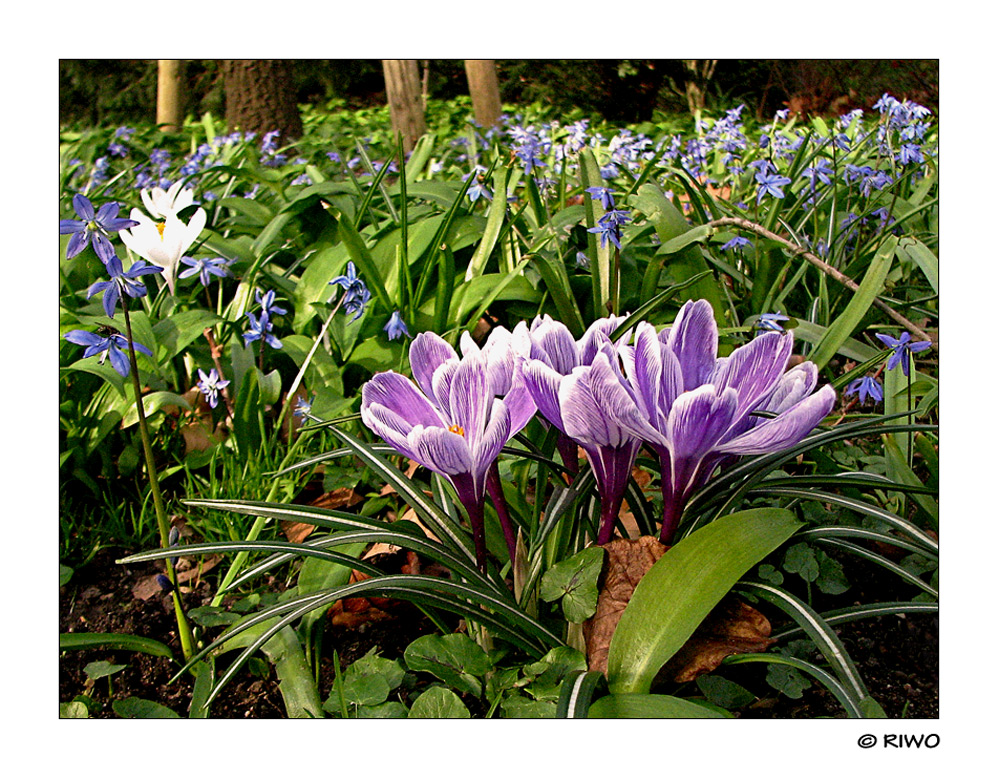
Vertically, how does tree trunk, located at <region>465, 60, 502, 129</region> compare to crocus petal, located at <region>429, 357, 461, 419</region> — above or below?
above

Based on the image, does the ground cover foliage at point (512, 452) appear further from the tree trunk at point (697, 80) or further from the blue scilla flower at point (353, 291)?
the tree trunk at point (697, 80)

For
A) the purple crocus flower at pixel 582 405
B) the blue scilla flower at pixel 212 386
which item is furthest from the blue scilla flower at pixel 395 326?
the purple crocus flower at pixel 582 405

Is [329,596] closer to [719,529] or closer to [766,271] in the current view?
[719,529]

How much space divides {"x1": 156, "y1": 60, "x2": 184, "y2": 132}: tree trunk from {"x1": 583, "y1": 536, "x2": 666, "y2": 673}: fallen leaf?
5368mm

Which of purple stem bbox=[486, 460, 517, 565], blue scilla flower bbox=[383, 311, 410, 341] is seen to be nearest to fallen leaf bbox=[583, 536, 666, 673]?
purple stem bbox=[486, 460, 517, 565]

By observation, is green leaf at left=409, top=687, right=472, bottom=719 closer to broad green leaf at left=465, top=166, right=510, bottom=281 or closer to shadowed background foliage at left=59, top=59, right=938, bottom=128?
broad green leaf at left=465, top=166, right=510, bottom=281

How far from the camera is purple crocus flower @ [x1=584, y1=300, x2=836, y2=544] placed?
0.99m

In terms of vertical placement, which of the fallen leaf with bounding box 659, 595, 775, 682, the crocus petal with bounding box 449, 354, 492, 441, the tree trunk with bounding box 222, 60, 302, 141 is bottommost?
the fallen leaf with bounding box 659, 595, 775, 682

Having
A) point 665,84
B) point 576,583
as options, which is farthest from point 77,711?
point 665,84

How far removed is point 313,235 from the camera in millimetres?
2559

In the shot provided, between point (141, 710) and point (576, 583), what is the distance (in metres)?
0.71

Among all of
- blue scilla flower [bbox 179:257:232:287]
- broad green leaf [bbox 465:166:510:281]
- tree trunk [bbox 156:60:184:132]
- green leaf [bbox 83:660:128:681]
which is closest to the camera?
green leaf [bbox 83:660:128:681]

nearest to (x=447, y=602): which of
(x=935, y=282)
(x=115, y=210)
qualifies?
(x=115, y=210)

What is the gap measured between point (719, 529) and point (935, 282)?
3.55 feet
